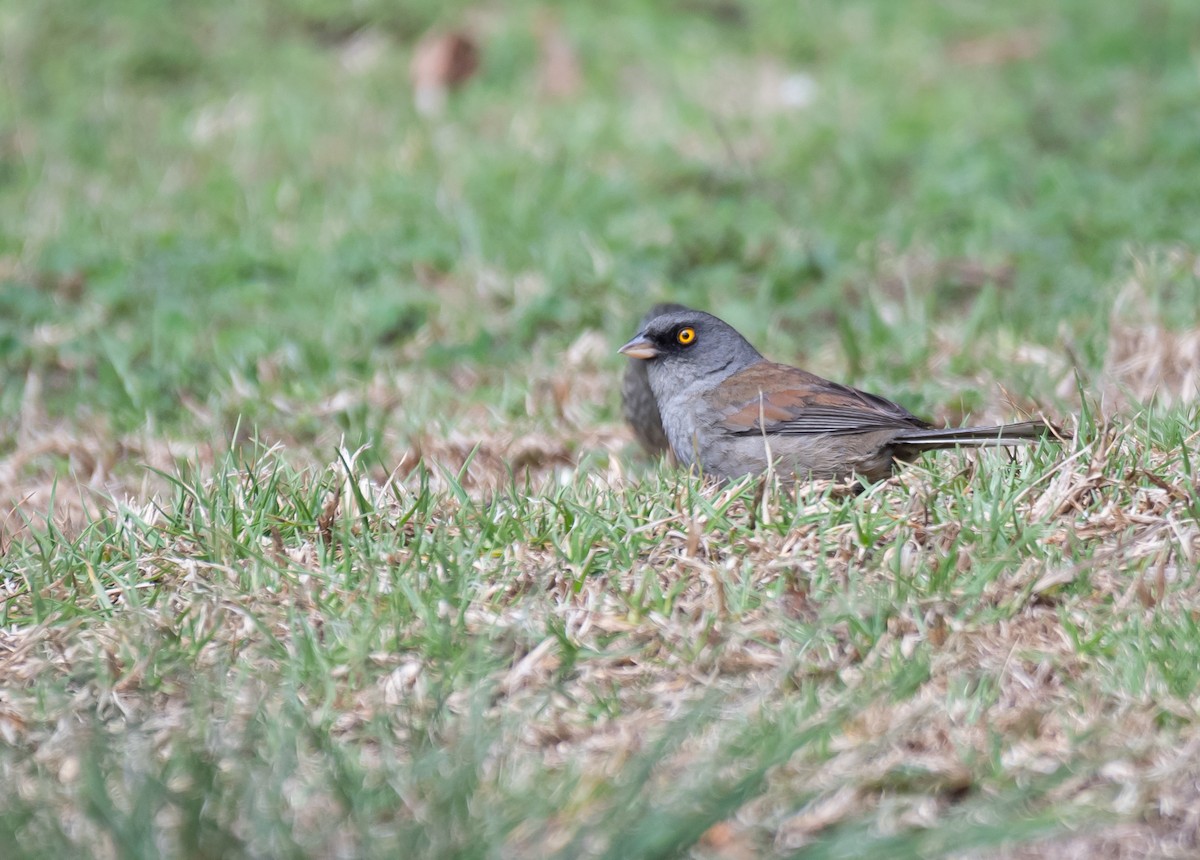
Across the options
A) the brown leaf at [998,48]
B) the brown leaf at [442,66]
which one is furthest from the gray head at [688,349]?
the brown leaf at [998,48]

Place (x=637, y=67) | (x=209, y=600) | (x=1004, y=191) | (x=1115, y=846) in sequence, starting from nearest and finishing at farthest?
1. (x=1115, y=846)
2. (x=209, y=600)
3. (x=1004, y=191)
4. (x=637, y=67)

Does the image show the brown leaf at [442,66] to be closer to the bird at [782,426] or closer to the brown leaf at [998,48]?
the brown leaf at [998,48]

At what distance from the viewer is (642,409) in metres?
5.23

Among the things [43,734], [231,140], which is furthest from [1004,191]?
[43,734]

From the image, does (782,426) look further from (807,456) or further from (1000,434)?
(1000,434)

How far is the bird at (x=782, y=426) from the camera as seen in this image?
4.39 metres

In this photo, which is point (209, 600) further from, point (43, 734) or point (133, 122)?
point (133, 122)

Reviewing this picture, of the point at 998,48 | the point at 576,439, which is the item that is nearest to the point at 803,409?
the point at 576,439

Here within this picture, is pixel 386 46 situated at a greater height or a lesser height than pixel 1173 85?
greater

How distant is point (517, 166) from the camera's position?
25.7ft

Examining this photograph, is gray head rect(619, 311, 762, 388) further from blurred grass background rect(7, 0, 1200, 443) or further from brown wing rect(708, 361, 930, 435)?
blurred grass background rect(7, 0, 1200, 443)

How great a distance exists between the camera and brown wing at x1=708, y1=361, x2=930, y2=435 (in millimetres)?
4426

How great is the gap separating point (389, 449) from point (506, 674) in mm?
2147

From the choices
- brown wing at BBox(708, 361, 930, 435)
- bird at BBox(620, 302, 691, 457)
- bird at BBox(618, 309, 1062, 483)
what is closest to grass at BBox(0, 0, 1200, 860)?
bird at BBox(620, 302, 691, 457)
